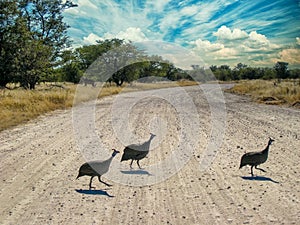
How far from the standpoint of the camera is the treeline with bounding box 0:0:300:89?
23891 millimetres

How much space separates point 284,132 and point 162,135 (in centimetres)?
383

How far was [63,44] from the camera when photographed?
1351 inches

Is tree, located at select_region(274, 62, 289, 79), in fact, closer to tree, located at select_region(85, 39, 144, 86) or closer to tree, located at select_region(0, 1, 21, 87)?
tree, located at select_region(85, 39, 144, 86)

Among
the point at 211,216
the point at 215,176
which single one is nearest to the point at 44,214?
the point at 211,216

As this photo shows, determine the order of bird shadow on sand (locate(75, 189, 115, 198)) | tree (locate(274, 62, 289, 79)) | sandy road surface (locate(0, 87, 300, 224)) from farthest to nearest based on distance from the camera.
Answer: tree (locate(274, 62, 289, 79)) < bird shadow on sand (locate(75, 189, 115, 198)) < sandy road surface (locate(0, 87, 300, 224))

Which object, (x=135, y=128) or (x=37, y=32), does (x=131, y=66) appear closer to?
(x=37, y=32)

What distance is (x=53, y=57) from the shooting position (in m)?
32.8

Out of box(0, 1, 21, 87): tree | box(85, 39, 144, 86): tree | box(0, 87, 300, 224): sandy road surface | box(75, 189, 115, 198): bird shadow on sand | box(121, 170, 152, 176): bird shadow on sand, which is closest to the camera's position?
box(0, 87, 300, 224): sandy road surface

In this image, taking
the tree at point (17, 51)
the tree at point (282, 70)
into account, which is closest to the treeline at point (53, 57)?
the tree at point (17, 51)

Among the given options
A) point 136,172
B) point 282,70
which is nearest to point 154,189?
point 136,172

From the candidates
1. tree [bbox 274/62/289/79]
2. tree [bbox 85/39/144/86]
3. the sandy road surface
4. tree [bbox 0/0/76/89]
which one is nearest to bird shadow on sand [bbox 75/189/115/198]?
the sandy road surface

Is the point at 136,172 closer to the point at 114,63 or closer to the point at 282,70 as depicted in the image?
the point at 114,63

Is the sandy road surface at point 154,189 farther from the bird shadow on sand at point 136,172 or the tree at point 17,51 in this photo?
the tree at point 17,51

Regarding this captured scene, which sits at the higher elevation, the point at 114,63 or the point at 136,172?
the point at 114,63
